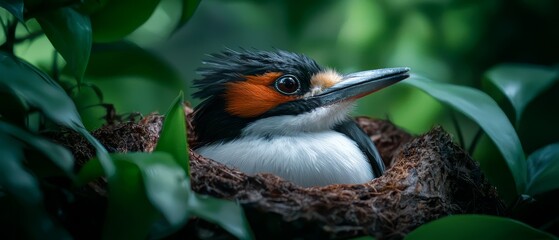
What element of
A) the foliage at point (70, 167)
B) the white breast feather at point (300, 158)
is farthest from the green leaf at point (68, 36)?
the white breast feather at point (300, 158)

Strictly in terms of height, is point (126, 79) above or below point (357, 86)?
below

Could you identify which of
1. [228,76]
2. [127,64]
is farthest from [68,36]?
[127,64]

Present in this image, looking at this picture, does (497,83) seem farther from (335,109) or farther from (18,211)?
(18,211)

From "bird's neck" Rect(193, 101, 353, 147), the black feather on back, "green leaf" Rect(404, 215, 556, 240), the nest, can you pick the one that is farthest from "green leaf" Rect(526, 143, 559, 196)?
the black feather on back

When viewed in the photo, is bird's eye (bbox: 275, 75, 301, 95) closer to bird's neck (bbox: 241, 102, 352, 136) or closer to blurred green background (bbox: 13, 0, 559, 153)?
bird's neck (bbox: 241, 102, 352, 136)

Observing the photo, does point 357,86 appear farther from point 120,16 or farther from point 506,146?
Answer: point 120,16

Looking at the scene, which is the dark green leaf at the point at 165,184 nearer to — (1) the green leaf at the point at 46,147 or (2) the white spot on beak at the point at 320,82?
(1) the green leaf at the point at 46,147
